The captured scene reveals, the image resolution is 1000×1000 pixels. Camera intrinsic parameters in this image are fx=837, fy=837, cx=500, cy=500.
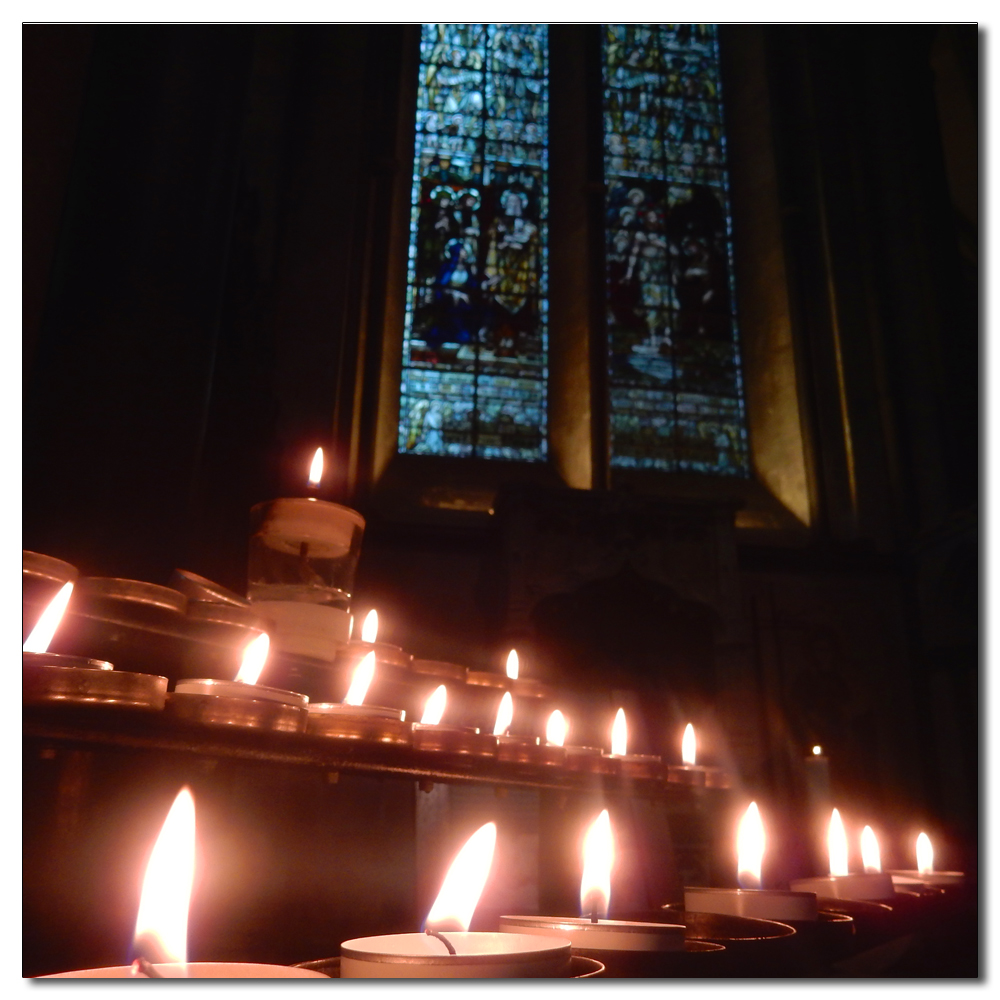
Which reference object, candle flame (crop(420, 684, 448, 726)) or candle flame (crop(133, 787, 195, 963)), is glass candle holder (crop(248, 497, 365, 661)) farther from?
candle flame (crop(133, 787, 195, 963))

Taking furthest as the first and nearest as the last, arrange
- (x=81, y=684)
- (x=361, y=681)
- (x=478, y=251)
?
(x=478, y=251), (x=361, y=681), (x=81, y=684)

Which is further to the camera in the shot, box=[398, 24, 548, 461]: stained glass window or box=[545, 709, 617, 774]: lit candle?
box=[398, 24, 548, 461]: stained glass window

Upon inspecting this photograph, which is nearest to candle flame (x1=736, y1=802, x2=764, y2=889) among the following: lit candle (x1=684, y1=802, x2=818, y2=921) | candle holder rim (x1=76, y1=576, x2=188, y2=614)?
lit candle (x1=684, y1=802, x2=818, y2=921)

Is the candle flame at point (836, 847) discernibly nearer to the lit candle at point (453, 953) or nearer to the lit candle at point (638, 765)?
the lit candle at point (638, 765)

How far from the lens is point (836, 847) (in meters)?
1.07

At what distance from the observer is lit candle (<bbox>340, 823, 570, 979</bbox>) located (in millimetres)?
433

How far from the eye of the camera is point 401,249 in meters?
5.97

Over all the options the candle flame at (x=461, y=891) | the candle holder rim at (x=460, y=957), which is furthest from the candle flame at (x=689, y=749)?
the candle holder rim at (x=460, y=957)

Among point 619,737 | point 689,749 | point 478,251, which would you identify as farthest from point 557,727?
point 478,251

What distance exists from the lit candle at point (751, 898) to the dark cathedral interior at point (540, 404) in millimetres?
80

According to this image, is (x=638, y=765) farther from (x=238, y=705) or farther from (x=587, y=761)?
(x=238, y=705)

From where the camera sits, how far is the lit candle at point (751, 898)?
73cm

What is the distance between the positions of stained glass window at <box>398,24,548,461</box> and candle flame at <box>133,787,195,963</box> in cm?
515

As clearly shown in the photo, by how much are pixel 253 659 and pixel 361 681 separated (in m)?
0.15
